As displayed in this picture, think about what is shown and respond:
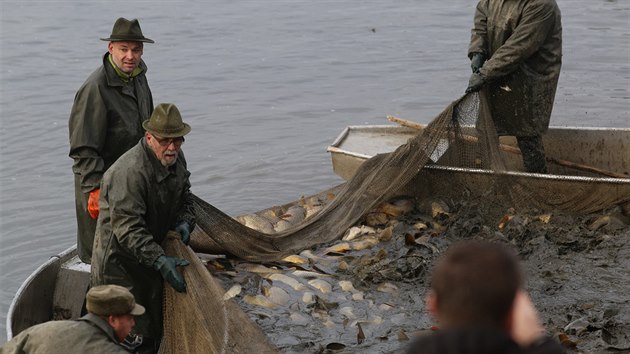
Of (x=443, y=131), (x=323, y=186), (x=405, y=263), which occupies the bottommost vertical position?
(x=323, y=186)

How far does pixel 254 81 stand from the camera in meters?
17.4

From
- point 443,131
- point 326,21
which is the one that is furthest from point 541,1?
point 326,21

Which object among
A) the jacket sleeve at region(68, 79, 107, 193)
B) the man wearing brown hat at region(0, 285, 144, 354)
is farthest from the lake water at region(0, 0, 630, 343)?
the man wearing brown hat at region(0, 285, 144, 354)

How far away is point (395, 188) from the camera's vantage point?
831 cm

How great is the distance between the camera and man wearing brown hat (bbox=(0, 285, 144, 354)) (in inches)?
180

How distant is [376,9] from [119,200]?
17892mm

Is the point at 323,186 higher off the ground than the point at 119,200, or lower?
lower

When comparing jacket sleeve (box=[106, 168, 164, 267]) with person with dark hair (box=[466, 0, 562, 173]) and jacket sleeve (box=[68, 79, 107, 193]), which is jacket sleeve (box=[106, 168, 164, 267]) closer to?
jacket sleeve (box=[68, 79, 107, 193])

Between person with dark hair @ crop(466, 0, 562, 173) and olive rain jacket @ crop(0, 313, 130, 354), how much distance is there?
477 cm

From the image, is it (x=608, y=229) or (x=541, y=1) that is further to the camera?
(x=541, y=1)

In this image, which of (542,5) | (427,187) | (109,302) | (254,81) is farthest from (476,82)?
(254,81)

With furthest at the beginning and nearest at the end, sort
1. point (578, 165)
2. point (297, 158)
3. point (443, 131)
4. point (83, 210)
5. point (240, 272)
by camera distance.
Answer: point (297, 158) → point (578, 165) → point (443, 131) → point (240, 272) → point (83, 210)

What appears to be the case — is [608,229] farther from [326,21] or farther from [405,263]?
[326,21]

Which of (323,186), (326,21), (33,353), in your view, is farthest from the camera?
(326,21)
